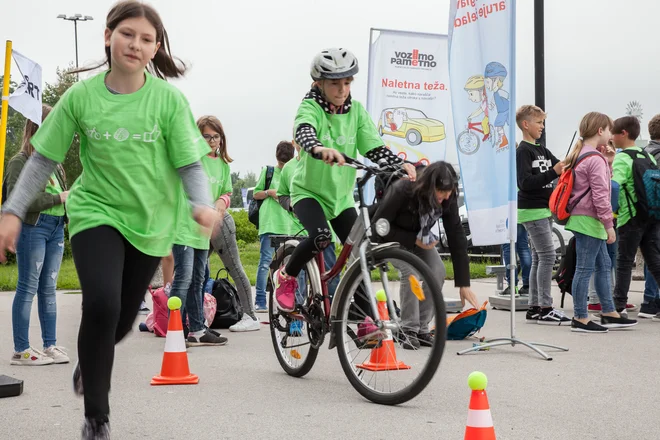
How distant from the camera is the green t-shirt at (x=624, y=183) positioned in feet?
30.3

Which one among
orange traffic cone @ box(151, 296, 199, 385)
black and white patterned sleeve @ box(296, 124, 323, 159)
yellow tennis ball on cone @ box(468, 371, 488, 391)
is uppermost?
black and white patterned sleeve @ box(296, 124, 323, 159)

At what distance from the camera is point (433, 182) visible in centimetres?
643

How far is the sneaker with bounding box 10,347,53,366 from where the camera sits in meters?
6.49

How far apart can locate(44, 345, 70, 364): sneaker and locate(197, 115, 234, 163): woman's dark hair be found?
85.1 inches

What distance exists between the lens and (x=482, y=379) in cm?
332

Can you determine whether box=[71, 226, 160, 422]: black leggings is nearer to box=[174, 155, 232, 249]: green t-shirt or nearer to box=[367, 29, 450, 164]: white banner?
box=[174, 155, 232, 249]: green t-shirt

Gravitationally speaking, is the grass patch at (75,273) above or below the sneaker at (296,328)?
below

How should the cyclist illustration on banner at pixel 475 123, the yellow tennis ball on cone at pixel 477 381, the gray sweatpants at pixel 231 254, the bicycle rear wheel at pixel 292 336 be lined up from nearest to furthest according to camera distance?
the yellow tennis ball on cone at pixel 477 381
the bicycle rear wheel at pixel 292 336
the cyclist illustration on banner at pixel 475 123
the gray sweatpants at pixel 231 254

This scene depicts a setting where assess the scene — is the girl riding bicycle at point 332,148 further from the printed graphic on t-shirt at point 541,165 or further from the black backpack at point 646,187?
the black backpack at point 646,187

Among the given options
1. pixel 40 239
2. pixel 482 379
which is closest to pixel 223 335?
pixel 40 239

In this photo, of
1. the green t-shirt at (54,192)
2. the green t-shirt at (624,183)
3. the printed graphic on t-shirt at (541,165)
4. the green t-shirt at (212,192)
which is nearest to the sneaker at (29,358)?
the green t-shirt at (54,192)

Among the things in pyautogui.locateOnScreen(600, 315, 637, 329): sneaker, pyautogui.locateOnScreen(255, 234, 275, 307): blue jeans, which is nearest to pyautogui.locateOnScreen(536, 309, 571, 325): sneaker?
pyautogui.locateOnScreen(600, 315, 637, 329): sneaker

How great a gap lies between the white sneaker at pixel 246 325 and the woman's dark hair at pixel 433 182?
2869mm

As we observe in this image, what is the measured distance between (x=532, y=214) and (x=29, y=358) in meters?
5.04
